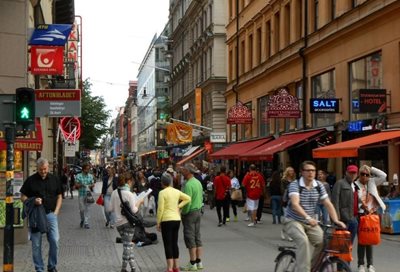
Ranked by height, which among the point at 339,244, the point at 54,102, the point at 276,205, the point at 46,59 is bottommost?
the point at 276,205

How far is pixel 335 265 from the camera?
27.5 ft

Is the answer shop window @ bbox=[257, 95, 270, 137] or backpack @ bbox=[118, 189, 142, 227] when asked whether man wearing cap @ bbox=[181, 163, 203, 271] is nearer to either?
backpack @ bbox=[118, 189, 142, 227]

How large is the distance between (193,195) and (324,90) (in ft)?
51.6

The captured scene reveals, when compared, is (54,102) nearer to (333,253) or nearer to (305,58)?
(333,253)

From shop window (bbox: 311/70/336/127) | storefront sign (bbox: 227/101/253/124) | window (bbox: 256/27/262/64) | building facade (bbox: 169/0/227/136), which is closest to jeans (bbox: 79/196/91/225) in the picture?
shop window (bbox: 311/70/336/127)

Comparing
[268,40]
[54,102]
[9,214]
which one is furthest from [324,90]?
[9,214]

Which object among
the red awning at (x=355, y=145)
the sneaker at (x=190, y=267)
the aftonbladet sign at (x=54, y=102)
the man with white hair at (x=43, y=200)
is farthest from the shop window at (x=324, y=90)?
the man with white hair at (x=43, y=200)

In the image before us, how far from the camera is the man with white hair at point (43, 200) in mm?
10281

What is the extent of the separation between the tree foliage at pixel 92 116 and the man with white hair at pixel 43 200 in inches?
1780

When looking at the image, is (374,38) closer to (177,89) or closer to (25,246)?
(25,246)

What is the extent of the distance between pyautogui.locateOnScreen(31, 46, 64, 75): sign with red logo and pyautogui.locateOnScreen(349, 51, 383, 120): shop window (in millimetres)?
9659

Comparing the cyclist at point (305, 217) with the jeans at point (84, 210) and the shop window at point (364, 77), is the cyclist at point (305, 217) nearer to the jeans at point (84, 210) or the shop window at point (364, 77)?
the jeans at point (84, 210)

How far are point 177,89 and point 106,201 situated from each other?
49925 millimetres

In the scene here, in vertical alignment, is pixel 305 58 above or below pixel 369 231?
above
